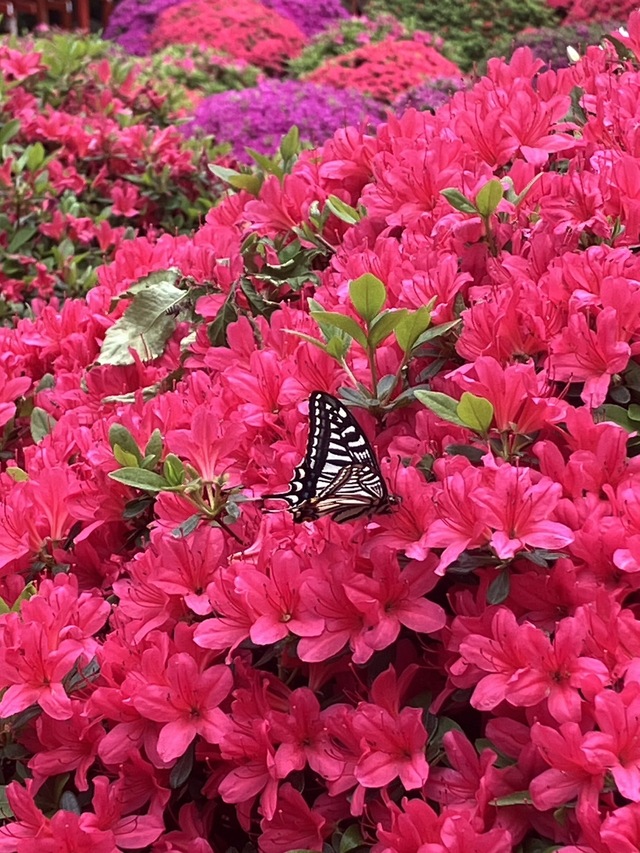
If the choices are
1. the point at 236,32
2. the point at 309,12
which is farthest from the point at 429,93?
the point at 309,12

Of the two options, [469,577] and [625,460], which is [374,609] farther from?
[625,460]

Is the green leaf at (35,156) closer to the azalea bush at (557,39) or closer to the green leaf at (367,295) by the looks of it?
the green leaf at (367,295)

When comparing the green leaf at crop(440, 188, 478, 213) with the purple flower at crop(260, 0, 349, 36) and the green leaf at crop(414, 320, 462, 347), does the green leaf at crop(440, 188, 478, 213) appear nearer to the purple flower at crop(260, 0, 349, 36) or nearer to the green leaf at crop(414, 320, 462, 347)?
the green leaf at crop(414, 320, 462, 347)

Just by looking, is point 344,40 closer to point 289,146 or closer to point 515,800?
point 289,146

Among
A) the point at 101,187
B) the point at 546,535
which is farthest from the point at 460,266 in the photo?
the point at 101,187

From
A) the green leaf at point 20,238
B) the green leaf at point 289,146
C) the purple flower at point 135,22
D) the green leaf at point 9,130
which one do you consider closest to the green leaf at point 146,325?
the green leaf at point 289,146

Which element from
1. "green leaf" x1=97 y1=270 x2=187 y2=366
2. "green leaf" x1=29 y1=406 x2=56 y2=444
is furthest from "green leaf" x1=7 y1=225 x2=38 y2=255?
"green leaf" x1=29 y1=406 x2=56 y2=444
